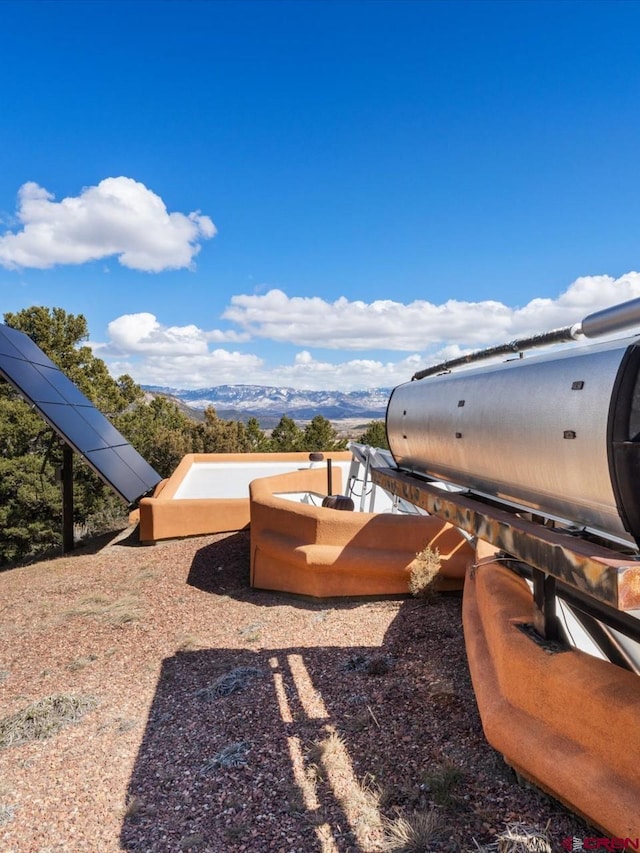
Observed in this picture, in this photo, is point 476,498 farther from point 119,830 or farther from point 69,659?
point 69,659

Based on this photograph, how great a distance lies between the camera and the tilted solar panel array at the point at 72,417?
11273 millimetres

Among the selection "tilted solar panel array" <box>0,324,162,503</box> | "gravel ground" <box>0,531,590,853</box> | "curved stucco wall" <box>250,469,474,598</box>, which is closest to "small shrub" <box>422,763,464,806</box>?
"gravel ground" <box>0,531,590,853</box>

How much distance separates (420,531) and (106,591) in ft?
21.0

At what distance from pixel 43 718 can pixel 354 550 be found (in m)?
4.58

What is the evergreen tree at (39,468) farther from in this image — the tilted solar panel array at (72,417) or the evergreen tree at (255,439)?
the evergreen tree at (255,439)

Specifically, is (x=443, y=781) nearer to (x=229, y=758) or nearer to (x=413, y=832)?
(x=413, y=832)

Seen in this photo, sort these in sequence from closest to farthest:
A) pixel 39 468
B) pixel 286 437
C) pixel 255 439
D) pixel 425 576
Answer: pixel 425 576 → pixel 39 468 → pixel 255 439 → pixel 286 437

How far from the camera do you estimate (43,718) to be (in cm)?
560

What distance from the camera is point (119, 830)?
3.89m

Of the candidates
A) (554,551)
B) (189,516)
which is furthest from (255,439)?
(554,551)

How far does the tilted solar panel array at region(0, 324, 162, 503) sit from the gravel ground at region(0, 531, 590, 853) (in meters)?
3.98

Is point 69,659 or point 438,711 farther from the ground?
point 438,711

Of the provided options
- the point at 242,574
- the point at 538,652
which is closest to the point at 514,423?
the point at 538,652

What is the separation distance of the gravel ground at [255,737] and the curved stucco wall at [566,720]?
398 millimetres
